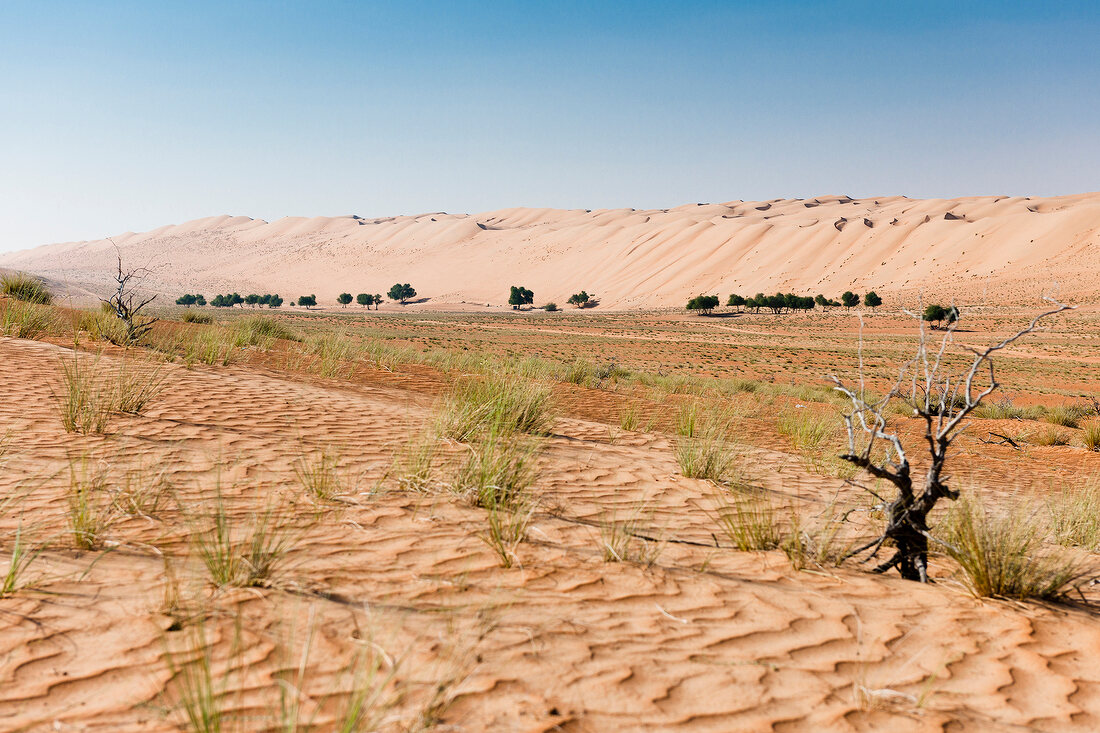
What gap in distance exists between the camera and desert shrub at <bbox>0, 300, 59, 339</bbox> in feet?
39.4

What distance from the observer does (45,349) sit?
10.6m

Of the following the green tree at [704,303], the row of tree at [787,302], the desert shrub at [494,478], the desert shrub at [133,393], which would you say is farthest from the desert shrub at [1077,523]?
the green tree at [704,303]

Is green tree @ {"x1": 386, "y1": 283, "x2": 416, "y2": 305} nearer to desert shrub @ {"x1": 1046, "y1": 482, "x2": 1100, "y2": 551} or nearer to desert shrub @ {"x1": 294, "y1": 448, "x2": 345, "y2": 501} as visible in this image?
desert shrub @ {"x1": 294, "y1": 448, "x2": 345, "y2": 501}

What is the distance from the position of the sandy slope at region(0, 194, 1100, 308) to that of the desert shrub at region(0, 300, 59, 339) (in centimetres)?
4616

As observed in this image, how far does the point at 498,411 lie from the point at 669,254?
99569 millimetres

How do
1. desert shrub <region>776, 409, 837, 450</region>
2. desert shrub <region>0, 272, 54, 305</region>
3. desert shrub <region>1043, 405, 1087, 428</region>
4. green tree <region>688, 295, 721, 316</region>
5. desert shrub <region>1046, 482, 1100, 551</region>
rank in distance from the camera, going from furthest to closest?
1. green tree <region>688, 295, 721, 316</region>
2. desert shrub <region>0, 272, 54, 305</region>
3. desert shrub <region>1043, 405, 1087, 428</region>
4. desert shrub <region>776, 409, 837, 450</region>
5. desert shrub <region>1046, 482, 1100, 551</region>

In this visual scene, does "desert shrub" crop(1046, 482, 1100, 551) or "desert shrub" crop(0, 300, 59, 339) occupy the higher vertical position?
"desert shrub" crop(0, 300, 59, 339)

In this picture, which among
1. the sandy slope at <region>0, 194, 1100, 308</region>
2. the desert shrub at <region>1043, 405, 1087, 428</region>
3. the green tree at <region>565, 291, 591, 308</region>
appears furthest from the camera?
the green tree at <region>565, 291, 591, 308</region>

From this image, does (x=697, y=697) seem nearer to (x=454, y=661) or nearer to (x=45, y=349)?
(x=454, y=661)

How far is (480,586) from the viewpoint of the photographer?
3.45 m

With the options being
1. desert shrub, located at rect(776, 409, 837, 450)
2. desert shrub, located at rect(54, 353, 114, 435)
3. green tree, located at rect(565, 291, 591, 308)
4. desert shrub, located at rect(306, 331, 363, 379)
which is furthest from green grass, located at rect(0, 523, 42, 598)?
A: green tree, located at rect(565, 291, 591, 308)

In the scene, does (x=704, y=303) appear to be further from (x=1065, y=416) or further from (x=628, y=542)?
(x=628, y=542)

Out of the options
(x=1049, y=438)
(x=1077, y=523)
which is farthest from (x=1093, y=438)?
(x=1077, y=523)

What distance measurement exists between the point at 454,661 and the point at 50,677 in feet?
4.77
